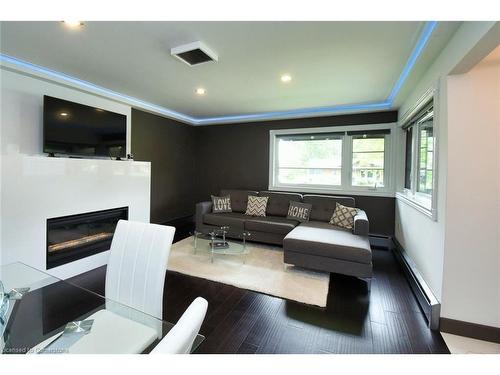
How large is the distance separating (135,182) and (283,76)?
2617 millimetres

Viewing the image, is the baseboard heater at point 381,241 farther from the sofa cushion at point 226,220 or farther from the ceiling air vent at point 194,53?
the ceiling air vent at point 194,53

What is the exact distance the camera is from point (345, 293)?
251 cm

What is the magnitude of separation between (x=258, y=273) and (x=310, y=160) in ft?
8.77

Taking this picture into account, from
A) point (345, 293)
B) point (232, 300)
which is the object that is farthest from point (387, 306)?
point (232, 300)

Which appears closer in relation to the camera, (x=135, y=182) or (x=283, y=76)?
(x=283, y=76)

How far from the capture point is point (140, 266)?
54.7 inches

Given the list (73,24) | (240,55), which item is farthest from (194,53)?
(73,24)

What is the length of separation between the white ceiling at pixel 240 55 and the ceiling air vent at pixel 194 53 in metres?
0.05

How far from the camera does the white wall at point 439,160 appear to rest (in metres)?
1.61

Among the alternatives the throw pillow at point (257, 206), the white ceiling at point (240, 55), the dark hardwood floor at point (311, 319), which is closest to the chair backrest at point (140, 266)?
the dark hardwood floor at point (311, 319)
